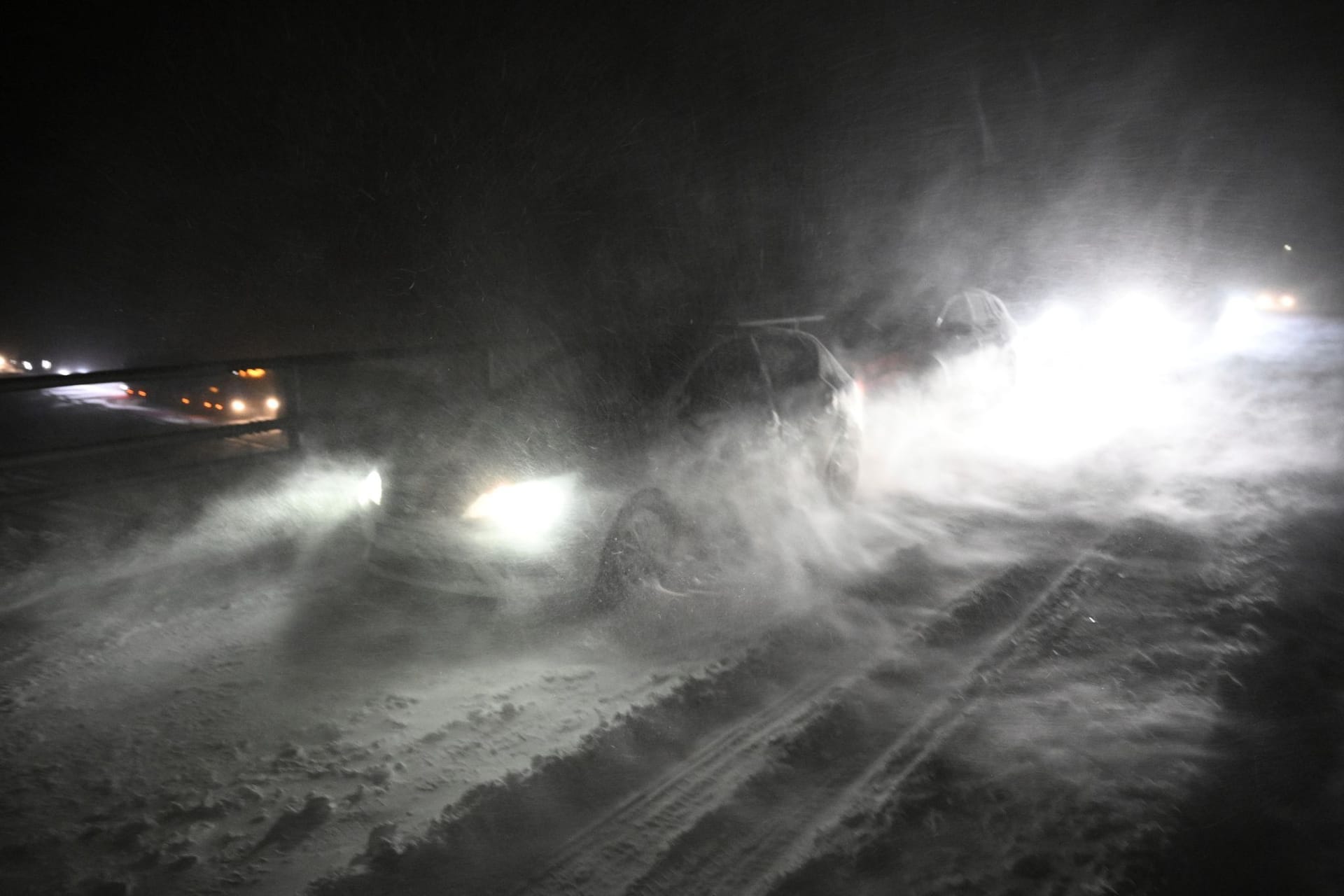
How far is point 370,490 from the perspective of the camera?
4453 millimetres

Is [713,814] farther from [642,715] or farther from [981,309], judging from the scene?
[981,309]

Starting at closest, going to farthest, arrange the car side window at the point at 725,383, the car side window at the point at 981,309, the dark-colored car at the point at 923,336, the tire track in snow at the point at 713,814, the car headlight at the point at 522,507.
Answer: the tire track in snow at the point at 713,814 < the car headlight at the point at 522,507 < the car side window at the point at 725,383 < the dark-colored car at the point at 923,336 < the car side window at the point at 981,309

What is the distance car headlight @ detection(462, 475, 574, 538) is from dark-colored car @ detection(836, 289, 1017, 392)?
3634 mm

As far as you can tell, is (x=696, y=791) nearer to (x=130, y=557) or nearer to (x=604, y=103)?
(x=130, y=557)

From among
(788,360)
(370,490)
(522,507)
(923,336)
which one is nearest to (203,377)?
(370,490)

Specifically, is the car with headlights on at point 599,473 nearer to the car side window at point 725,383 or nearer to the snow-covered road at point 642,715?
the car side window at point 725,383

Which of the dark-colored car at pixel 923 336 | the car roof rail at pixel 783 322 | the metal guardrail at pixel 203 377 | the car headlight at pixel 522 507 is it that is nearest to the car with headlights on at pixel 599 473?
the car headlight at pixel 522 507

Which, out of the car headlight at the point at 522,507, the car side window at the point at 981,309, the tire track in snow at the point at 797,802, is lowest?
the tire track in snow at the point at 797,802

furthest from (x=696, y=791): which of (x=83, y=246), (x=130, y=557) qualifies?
(x=83, y=246)

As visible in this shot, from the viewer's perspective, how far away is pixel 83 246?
1188cm

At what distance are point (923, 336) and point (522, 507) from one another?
18.7ft

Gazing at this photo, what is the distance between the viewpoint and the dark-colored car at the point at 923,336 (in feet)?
24.7

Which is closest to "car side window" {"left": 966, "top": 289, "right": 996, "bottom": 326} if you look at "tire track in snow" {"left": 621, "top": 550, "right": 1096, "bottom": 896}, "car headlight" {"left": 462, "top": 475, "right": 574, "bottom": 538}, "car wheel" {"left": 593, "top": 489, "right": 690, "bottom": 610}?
"car wheel" {"left": 593, "top": 489, "right": 690, "bottom": 610}

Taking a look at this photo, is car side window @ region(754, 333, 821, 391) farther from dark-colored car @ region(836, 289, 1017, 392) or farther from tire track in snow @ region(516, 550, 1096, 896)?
tire track in snow @ region(516, 550, 1096, 896)
